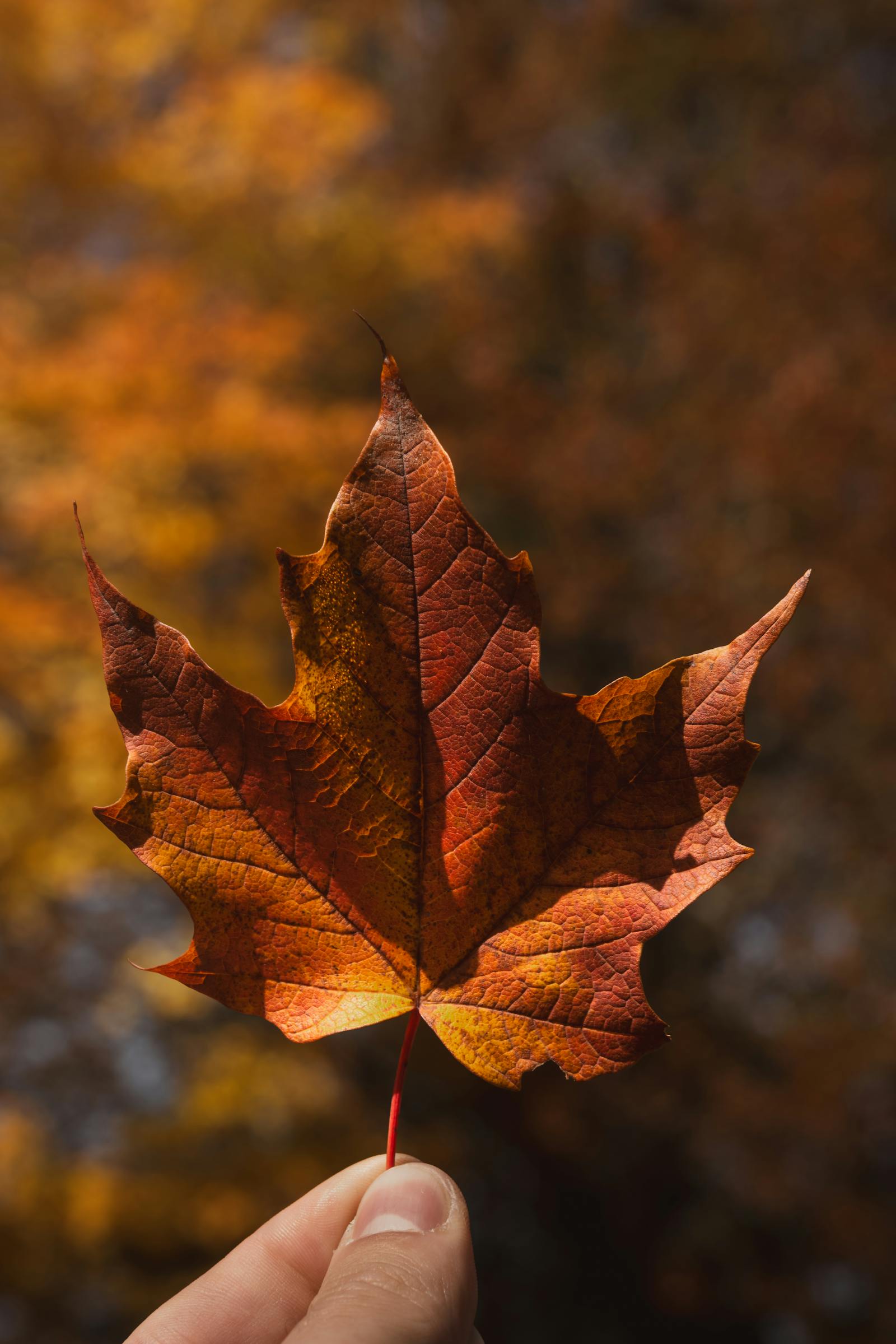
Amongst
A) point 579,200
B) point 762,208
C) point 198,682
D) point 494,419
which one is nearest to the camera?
point 198,682

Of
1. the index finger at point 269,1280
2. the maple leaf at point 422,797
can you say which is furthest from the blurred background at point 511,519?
the maple leaf at point 422,797

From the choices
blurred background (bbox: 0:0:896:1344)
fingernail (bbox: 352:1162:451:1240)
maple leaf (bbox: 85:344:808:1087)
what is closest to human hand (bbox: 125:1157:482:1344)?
fingernail (bbox: 352:1162:451:1240)

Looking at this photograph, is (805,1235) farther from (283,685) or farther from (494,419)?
(494,419)

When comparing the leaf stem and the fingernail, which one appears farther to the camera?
the fingernail

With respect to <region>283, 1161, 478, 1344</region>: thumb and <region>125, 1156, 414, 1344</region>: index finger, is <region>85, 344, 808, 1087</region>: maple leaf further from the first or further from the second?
<region>125, 1156, 414, 1344</region>: index finger

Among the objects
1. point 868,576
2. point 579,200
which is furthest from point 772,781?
point 579,200
